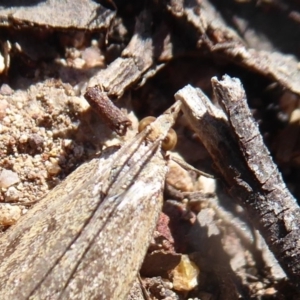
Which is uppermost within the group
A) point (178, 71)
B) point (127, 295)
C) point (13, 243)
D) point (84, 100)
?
point (178, 71)

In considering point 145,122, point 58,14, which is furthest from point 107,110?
point 58,14

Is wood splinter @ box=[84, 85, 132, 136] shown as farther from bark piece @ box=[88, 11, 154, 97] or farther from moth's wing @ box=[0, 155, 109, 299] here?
moth's wing @ box=[0, 155, 109, 299]

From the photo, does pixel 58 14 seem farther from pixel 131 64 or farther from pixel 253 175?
pixel 253 175

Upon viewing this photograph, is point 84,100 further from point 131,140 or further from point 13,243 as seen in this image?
point 13,243

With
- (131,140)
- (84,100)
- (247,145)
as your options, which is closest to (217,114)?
(247,145)

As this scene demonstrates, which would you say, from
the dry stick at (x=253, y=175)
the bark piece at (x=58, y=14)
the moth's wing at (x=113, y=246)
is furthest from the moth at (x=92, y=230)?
the bark piece at (x=58, y=14)

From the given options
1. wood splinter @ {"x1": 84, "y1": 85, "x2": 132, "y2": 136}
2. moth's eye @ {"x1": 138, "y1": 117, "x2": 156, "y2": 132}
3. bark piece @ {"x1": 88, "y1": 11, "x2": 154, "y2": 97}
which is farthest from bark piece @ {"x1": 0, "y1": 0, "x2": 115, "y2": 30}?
moth's eye @ {"x1": 138, "y1": 117, "x2": 156, "y2": 132}

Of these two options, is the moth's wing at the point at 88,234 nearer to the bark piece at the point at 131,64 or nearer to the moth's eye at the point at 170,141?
the moth's eye at the point at 170,141
